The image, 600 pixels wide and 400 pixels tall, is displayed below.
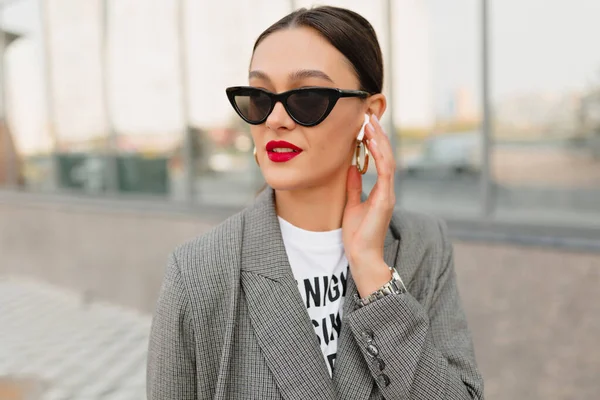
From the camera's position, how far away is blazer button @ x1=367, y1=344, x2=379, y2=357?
1.30 m

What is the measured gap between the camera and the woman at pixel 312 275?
130 cm

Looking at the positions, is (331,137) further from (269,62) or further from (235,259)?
(235,259)

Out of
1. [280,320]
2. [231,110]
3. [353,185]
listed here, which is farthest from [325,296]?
[231,110]

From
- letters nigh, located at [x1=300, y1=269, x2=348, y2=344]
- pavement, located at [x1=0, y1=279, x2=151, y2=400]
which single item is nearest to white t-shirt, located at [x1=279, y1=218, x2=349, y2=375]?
letters nigh, located at [x1=300, y1=269, x2=348, y2=344]

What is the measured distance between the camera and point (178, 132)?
6.36 meters

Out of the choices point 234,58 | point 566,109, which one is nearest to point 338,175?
point 566,109

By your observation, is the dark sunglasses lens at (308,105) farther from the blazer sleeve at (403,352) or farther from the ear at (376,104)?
the blazer sleeve at (403,352)

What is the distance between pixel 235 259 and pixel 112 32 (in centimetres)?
633

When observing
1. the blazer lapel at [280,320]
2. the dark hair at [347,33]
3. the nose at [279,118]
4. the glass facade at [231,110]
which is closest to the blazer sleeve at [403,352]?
the blazer lapel at [280,320]

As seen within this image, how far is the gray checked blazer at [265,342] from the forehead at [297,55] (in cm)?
44

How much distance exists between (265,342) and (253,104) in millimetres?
583

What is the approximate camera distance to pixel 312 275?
1.47m

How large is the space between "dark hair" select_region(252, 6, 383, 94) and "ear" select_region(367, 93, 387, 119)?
0.08 feet

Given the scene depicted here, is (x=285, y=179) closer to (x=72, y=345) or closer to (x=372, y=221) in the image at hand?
(x=372, y=221)
